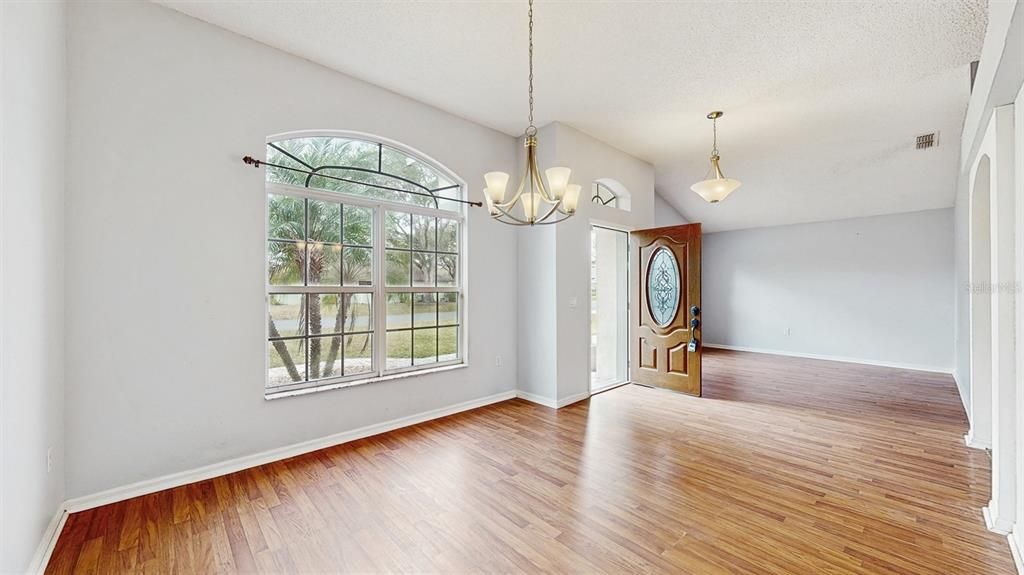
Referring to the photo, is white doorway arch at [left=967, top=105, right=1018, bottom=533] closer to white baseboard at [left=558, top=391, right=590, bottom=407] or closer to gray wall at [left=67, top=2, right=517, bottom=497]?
white baseboard at [left=558, top=391, right=590, bottom=407]

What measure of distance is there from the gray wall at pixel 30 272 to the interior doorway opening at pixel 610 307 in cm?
485

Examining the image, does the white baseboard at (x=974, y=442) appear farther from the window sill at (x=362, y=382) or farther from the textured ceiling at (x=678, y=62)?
the window sill at (x=362, y=382)

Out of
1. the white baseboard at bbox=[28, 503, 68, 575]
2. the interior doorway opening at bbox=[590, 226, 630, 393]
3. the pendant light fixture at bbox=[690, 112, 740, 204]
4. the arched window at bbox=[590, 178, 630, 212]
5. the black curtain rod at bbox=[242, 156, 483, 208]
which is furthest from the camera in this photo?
the interior doorway opening at bbox=[590, 226, 630, 393]

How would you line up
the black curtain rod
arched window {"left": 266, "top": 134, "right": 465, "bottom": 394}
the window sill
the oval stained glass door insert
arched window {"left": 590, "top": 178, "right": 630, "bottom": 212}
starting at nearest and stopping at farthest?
the black curtain rod
the window sill
arched window {"left": 266, "top": 134, "right": 465, "bottom": 394}
the oval stained glass door insert
arched window {"left": 590, "top": 178, "right": 630, "bottom": 212}

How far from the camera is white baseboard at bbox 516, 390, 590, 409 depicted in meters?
4.43

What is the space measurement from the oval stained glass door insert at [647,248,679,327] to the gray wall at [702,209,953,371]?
158 inches

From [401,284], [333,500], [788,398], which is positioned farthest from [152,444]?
[788,398]

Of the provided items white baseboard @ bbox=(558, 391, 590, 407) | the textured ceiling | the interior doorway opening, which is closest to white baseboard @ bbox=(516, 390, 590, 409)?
white baseboard @ bbox=(558, 391, 590, 407)

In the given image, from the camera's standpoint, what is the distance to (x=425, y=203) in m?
4.10

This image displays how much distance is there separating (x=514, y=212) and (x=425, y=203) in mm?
1122

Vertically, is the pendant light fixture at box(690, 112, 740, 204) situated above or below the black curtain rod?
above

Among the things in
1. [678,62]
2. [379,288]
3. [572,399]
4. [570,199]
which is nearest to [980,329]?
[678,62]

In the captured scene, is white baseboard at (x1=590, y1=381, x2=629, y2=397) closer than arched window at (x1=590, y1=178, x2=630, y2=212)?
Yes

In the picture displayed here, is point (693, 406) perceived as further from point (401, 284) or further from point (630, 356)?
point (401, 284)
